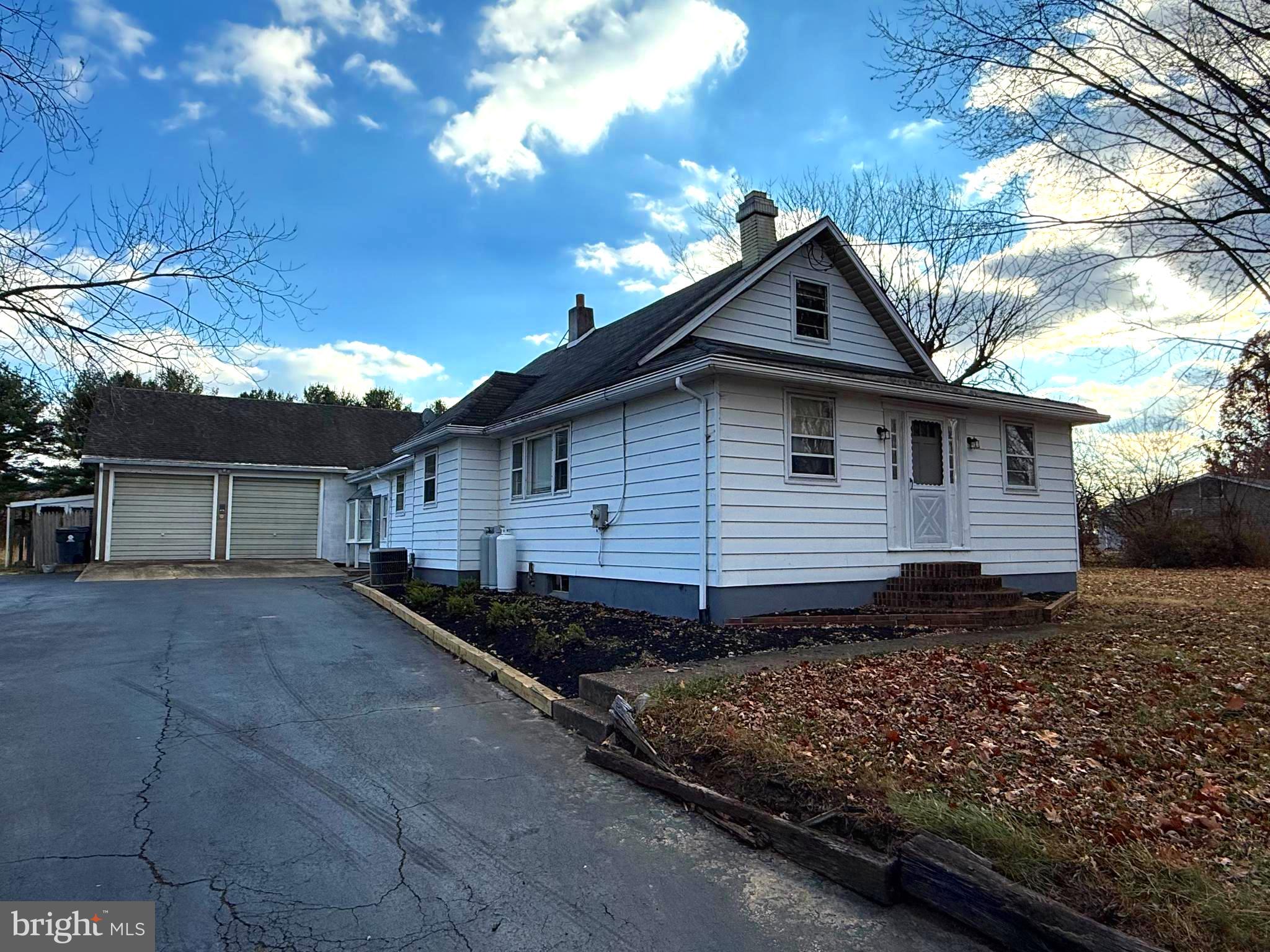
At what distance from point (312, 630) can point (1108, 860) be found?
986cm

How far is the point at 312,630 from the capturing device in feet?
34.4

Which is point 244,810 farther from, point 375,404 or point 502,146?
point 375,404

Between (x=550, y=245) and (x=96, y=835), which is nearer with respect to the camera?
(x=96, y=835)

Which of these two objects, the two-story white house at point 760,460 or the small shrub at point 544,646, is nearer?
the small shrub at point 544,646

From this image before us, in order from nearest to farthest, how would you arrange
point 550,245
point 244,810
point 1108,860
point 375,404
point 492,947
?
point 492,947
point 1108,860
point 244,810
point 550,245
point 375,404

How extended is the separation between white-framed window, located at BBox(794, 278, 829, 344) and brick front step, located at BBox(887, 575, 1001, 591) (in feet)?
14.9

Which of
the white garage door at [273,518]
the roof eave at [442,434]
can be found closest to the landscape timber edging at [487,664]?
the roof eave at [442,434]

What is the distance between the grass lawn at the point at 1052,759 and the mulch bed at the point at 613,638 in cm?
126

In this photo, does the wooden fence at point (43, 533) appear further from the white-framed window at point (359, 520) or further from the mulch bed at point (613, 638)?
the mulch bed at point (613, 638)

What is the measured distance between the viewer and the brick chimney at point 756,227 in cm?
1353

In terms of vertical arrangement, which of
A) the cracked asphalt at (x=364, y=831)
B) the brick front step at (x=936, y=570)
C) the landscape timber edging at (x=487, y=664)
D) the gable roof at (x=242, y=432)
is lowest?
the cracked asphalt at (x=364, y=831)

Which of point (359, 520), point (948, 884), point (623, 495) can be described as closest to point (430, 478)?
point (623, 495)

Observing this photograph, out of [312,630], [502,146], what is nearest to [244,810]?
[312,630]

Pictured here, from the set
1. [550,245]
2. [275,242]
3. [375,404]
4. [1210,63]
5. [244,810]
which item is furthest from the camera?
[375,404]
